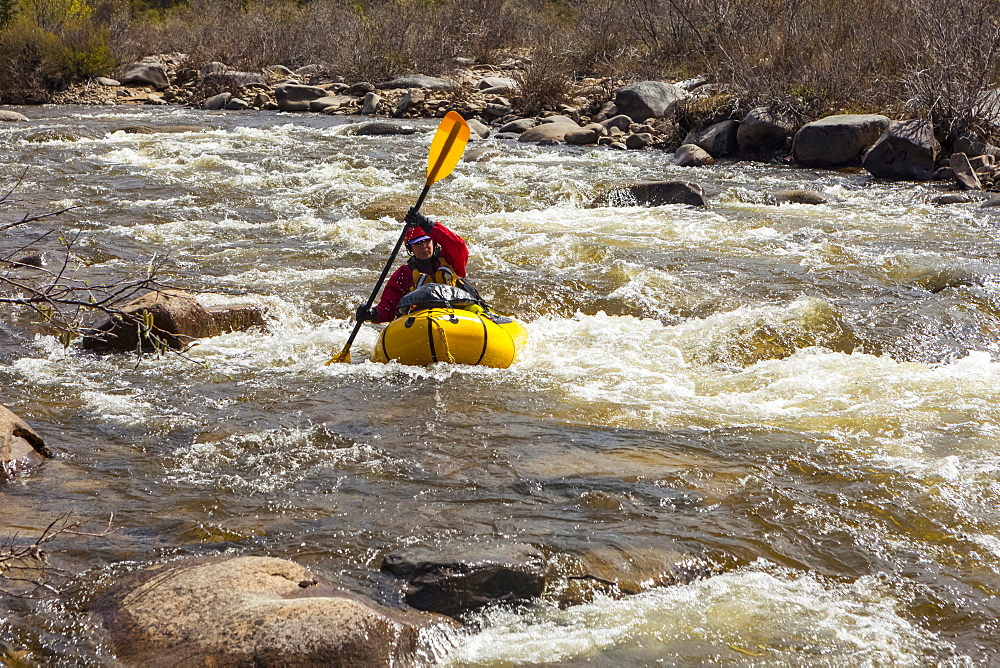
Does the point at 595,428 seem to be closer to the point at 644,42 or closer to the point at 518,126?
the point at 518,126

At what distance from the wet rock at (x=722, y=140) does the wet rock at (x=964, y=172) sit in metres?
3.06

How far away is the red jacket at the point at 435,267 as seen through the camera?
234 inches

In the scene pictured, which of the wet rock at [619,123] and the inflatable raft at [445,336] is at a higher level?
the inflatable raft at [445,336]

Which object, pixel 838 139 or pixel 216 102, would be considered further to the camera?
pixel 216 102

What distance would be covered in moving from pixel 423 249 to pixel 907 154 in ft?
25.5

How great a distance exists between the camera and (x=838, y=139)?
12.0 m

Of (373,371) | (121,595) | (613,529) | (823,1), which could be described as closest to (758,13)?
(823,1)

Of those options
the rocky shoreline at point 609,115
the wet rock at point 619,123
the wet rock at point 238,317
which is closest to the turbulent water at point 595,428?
the wet rock at point 238,317

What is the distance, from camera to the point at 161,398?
4.95 meters

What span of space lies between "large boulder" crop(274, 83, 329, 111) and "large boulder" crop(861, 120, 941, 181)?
11.7m

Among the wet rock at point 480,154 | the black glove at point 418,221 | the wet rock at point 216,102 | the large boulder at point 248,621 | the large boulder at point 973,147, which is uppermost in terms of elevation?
the black glove at point 418,221

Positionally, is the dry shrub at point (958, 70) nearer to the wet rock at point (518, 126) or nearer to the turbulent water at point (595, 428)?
the turbulent water at point (595, 428)

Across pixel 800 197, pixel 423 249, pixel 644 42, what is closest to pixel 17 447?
pixel 423 249

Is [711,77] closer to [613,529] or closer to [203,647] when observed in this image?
[613,529]
